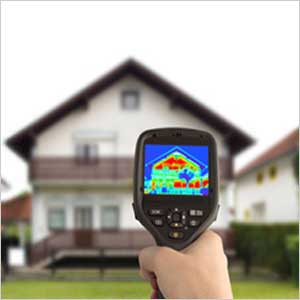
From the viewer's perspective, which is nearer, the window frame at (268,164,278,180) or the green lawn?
the green lawn

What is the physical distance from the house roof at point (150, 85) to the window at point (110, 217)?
1.16 meters

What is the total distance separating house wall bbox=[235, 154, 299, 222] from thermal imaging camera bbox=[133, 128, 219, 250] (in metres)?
5.97

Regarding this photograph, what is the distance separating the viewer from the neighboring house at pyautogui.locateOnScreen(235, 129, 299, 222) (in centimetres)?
720

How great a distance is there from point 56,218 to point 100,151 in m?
0.91

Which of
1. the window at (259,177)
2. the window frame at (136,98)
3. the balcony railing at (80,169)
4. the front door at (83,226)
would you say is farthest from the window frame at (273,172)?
the front door at (83,226)

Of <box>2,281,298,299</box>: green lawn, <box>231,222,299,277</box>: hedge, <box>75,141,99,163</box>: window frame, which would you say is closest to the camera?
<box>2,281,298,299</box>: green lawn

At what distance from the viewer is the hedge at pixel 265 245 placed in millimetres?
5906

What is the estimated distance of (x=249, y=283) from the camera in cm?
572

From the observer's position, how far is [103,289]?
5.38 metres

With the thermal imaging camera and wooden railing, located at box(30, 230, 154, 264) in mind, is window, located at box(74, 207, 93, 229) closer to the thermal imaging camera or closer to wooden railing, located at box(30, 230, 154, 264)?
wooden railing, located at box(30, 230, 154, 264)

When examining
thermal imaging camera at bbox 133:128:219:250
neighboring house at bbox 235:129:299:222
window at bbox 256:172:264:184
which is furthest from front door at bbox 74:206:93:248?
thermal imaging camera at bbox 133:128:219:250

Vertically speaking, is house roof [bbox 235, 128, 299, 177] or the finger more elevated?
house roof [bbox 235, 128, 299, 177]

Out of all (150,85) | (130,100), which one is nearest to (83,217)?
(130,100)

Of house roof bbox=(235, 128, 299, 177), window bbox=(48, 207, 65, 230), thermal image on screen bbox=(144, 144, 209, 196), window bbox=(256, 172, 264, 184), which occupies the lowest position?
window bbox=(48, 207, 65, 230)
